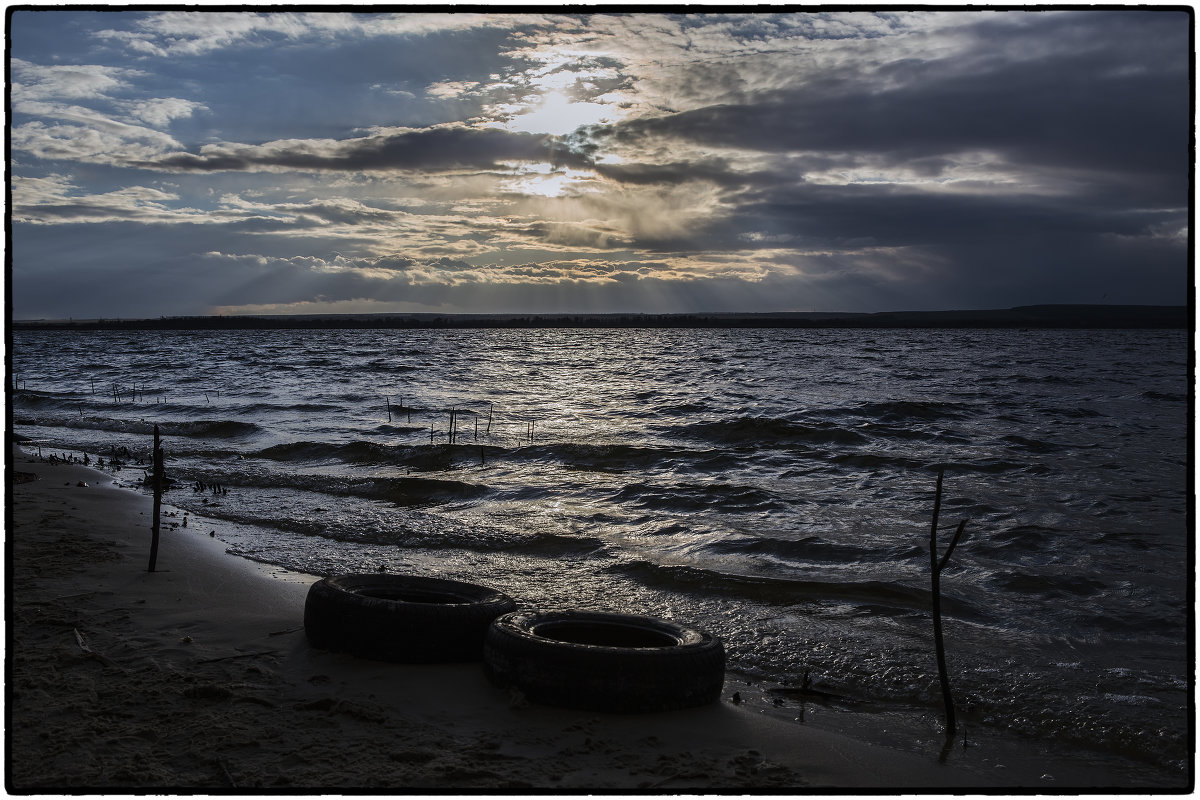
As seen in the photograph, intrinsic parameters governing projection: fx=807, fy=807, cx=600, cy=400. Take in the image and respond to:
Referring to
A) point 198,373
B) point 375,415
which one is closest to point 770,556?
point 375,415

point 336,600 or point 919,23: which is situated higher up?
point 919,23

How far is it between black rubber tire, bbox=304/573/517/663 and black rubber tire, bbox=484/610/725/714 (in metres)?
0.42

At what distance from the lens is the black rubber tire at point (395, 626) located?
600 cm

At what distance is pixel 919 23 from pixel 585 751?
475cm

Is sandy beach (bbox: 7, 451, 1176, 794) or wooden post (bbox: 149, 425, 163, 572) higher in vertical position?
wooden post (bbox: 149, 425, 163, 572)

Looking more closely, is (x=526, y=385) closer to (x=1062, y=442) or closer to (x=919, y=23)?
(x=1062, y=442)

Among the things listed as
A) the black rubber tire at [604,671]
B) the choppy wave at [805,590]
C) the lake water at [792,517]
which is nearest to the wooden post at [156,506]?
the lake water at [792,517]

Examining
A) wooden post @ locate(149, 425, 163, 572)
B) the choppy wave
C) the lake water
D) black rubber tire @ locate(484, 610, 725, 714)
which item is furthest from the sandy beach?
the choppy wave

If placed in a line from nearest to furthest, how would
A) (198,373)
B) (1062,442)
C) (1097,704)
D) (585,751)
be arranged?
(585,751), (1097,704), (1062,442), (198,373)

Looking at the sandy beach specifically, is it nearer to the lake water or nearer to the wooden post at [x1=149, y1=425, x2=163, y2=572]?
the lake water

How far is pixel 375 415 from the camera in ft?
88.1

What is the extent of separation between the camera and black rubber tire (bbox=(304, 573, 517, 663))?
6.00 meters

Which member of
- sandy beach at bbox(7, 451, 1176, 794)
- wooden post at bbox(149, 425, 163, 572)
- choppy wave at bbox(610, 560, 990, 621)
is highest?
wooden post at bbox(149, 425, 163, 572)

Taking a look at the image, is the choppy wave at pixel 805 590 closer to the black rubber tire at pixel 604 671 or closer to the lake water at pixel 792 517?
the lake water at pixel 792 517
